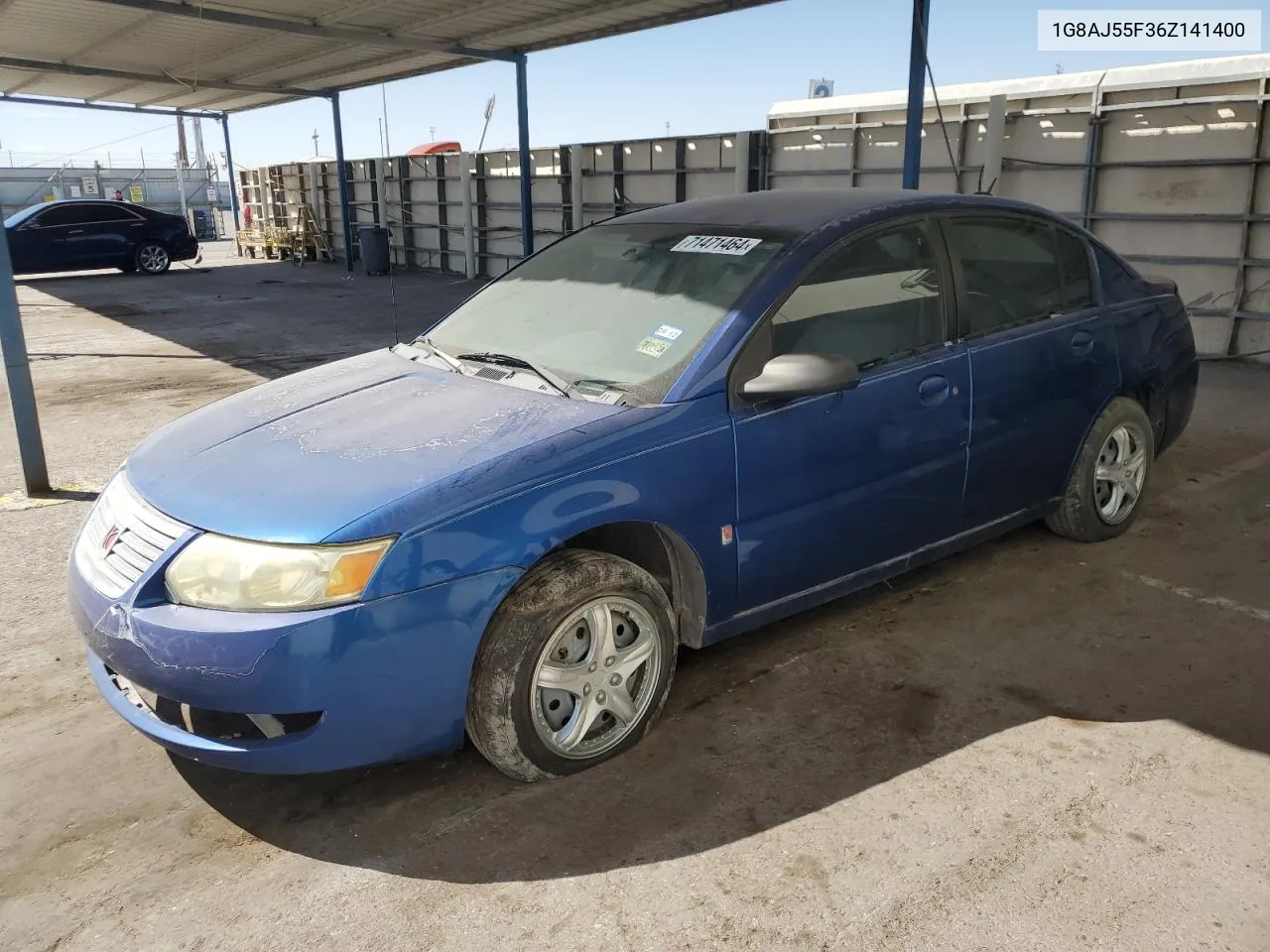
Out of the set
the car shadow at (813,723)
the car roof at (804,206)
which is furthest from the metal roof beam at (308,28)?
the car shadow at (813,723)

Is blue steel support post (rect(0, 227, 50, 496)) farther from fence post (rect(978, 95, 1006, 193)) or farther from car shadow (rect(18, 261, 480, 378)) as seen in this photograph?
fence post (rect(978, 95, 1006, 193))

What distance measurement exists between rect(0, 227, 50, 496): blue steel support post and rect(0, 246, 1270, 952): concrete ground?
1.67 m

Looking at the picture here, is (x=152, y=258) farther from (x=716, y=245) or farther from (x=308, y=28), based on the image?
(x=716, y=245)

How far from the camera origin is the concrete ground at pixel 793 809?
2336mm

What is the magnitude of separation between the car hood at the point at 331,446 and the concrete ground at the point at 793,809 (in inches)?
34.2

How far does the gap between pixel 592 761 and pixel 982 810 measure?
1.09 meters

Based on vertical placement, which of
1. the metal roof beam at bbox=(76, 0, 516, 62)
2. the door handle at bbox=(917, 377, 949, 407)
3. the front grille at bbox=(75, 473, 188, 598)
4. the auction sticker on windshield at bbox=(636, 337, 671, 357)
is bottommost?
the front grille at bbox=(75, 473, 188, 598)

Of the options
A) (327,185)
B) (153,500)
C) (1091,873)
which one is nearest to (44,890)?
(153,500)

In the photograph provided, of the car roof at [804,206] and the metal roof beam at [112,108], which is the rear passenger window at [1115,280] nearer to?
the car roof at [804,206]

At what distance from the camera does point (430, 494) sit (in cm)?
253

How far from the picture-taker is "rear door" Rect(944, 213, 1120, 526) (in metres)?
3.79

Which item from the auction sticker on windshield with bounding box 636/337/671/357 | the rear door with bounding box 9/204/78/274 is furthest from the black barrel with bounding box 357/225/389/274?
the auction sticker on windshield with bounding box 636/337/671/357

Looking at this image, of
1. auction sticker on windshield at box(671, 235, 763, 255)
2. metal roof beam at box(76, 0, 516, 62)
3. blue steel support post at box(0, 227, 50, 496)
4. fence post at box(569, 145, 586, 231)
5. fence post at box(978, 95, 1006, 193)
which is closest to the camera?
auction sticker on windshield at box(671, 235, 763, 255)

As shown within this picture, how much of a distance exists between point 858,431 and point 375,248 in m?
19.5
